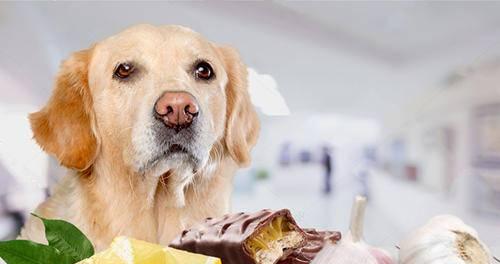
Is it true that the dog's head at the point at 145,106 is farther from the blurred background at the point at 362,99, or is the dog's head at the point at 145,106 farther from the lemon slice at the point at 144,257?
the lemon slice at the point at 144,257

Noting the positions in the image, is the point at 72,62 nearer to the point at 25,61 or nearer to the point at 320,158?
the point at 25,61

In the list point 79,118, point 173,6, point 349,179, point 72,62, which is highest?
point 173,6

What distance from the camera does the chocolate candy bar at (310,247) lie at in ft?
2.88

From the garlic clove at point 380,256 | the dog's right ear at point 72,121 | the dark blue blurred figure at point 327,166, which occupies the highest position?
the dog's right ear at point 72,121

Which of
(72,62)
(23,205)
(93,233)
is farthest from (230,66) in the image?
(23,205)

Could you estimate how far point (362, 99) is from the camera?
125cm

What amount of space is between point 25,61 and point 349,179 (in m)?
0.73

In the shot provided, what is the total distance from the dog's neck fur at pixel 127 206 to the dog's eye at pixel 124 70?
0.17 m

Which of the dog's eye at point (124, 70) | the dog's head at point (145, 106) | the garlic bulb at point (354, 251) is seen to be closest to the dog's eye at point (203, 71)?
the dog's head at point (145, 106)

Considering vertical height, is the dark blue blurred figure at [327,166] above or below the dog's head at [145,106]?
below

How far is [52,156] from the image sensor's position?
1.12 meters

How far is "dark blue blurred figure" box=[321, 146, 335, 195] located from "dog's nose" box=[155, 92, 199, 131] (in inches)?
14.2

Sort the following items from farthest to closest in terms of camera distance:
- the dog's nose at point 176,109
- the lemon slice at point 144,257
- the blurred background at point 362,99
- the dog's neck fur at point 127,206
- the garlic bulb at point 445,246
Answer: the blurred background at point 362,99
the dog's neck fur at point 127,206
the dog's nose at point 176,109
the garlic bulb at point 445,246
the lemon slice at point 144,257

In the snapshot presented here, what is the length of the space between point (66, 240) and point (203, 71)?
39 centimetres
